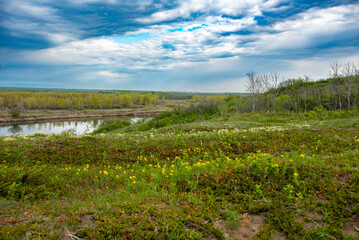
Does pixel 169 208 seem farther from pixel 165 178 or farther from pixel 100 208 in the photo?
pixel 165 178

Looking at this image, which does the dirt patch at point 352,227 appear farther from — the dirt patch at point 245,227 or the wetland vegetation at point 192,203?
the dirt patch at point 245,227

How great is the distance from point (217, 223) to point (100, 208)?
2.08 meters

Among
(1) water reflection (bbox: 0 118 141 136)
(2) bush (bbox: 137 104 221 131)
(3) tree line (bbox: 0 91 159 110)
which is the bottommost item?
(1) water reflection (bbox: 0 118 141 136)

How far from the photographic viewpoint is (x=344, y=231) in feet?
11.1

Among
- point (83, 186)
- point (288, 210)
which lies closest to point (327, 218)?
point (288, 210)

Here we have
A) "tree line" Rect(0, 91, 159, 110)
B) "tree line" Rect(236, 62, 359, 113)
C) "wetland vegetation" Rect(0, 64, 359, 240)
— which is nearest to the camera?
"wetland vegetation" Rect(0, 64, 359, 240)

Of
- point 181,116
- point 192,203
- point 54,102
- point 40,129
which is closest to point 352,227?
point 192,203

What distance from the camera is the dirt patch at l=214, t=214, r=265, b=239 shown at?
3.30 meters

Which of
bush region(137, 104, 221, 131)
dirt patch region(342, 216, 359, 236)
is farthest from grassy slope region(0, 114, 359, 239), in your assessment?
bush region(137, 104, 221, 131)

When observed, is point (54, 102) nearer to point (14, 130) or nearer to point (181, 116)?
point (14, 130)

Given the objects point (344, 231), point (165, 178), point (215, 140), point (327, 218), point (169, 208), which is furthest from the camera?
point (215, 140)

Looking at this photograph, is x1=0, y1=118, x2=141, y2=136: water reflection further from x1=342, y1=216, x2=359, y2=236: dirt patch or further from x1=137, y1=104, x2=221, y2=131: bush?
x1=342, y1=216, x2=359, y2=236: dirt patch

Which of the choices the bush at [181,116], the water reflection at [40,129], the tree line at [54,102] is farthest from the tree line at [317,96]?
the tree line at [54,102]

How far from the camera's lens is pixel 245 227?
351 centimetres
